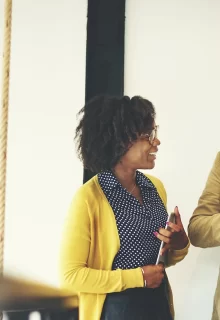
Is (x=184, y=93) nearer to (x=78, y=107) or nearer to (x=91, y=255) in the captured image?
(x=78, y=107)

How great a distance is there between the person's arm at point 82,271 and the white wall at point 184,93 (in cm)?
54

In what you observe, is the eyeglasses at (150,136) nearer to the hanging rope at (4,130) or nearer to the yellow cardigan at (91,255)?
Answer: the yellow cardigan at (91,255)

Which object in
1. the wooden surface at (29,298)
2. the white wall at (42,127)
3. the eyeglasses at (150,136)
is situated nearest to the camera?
the eyeglasses at (150,136)

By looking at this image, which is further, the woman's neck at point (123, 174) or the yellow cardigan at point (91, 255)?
the woman's neck at point (123, 174)

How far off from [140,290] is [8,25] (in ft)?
2.61

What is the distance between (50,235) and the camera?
1.33m

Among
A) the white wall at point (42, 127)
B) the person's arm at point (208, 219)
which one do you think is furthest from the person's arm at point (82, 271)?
the white wall at point (42, 127)

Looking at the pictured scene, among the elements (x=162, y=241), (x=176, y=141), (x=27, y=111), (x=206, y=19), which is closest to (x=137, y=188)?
(x=162, y=241)

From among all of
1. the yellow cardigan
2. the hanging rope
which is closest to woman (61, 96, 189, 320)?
the yellow cardigan

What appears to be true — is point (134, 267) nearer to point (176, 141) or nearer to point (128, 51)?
point (176, 141)

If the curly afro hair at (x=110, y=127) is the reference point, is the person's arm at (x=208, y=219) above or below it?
below

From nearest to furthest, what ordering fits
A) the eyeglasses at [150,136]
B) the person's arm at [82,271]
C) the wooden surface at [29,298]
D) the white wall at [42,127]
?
the person's arm at [82,271]
the eyeglasses at [150,136]
the wooden surface at [29,298]
the white wall at [42,127]

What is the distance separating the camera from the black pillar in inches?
54.1

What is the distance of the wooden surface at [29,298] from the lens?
1142 millimetres
